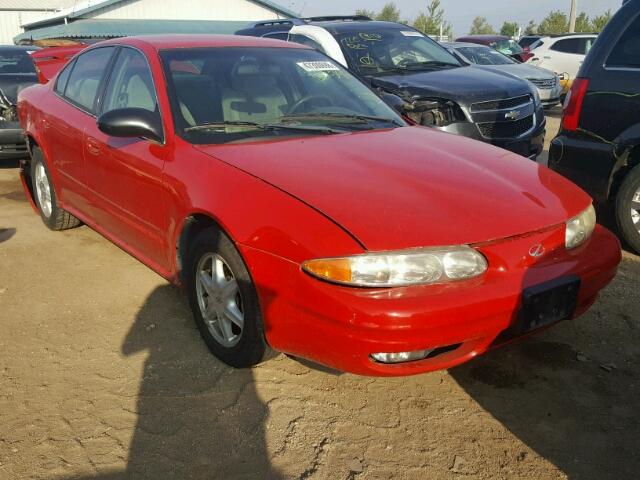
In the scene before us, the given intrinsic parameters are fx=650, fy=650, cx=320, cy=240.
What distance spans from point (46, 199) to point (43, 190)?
88 mm

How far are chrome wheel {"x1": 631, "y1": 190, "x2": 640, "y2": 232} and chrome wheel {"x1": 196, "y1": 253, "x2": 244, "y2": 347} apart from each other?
2.95 metres

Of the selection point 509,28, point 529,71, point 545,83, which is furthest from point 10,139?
point 509,28

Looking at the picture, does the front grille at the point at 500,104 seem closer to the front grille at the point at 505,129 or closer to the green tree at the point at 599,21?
the front grille at the point at 505,129

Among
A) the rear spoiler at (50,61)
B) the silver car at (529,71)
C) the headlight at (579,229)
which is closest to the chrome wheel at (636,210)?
the headlight at (579,229)

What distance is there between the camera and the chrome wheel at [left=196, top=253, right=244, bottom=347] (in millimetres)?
2973

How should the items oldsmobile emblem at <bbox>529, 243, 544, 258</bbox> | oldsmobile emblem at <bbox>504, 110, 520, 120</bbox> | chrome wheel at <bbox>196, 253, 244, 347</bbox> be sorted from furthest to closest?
oldsmobile emblem at <bbox>504, 110, 520, 120</bbox>
chrome wheel at <bbox>196, 253, 244, 347</bbox>
oldsmobile emblem at <bbox>529, 243, 544, 258</bbox>

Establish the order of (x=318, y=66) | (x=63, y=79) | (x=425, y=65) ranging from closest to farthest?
(x=318, y=66) < (x=63, y=79) < (x=425, y=65)

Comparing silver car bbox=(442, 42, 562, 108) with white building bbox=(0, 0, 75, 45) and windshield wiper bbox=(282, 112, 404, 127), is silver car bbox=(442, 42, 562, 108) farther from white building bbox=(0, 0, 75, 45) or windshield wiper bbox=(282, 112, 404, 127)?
white building bbox=(0, 0, 75, 45)

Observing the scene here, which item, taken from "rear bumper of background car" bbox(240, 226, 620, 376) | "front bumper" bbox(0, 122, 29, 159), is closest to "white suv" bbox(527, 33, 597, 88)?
"front bumper" bbox(0, 122, 29, 159)

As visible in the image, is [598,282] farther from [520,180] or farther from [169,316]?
[169,316]

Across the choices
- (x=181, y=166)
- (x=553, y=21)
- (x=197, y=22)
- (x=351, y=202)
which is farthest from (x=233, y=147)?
(x=553, y=21)

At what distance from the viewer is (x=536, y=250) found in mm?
2680

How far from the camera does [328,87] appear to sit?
4027 mm

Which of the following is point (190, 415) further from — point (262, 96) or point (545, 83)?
point (545, 83)
